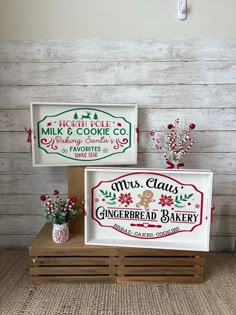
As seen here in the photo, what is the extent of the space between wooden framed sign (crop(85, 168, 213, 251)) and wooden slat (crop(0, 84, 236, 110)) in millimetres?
424

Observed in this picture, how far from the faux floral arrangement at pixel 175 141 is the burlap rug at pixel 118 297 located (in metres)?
0.53

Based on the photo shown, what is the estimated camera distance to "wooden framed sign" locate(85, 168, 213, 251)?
→ 125 centimetres

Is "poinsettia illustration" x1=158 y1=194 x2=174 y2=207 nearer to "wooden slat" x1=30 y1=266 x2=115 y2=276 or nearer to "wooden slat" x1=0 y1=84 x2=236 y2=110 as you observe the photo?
"wooden slat" x1=30 y1=266 x2=115 y2=276

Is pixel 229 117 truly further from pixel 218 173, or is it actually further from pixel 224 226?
pixel 224 226

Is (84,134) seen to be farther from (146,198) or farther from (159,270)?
(159,270)

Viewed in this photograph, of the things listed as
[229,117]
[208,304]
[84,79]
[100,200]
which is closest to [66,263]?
[100,200]

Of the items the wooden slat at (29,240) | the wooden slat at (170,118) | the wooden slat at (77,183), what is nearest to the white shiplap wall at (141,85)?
the wooden slat at (170,118)

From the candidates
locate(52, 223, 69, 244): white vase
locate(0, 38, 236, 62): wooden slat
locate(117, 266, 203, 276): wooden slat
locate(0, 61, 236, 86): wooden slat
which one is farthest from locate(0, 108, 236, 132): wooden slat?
locate(117, 266, 203, 276): wooden slat

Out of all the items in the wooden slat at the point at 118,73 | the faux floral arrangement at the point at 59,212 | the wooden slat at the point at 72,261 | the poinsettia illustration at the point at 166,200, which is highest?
the wooden slat at the point at 118,73

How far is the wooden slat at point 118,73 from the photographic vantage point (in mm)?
1492

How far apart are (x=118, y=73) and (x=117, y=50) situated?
0.11 m

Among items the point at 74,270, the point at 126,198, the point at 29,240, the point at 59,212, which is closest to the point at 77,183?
the point at 59,212

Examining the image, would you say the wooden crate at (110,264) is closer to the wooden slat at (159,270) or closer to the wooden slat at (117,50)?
the wooden slat at (159,270)

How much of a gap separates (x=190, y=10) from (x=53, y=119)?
816 mm
